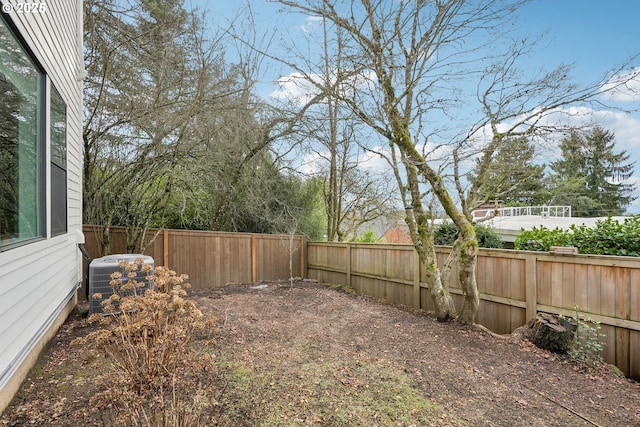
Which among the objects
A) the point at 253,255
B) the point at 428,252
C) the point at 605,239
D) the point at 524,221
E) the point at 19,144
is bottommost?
the point at 253,255

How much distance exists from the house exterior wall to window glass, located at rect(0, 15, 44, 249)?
103 mm

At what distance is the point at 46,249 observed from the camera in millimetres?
2961

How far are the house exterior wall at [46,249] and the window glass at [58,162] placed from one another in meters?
0.13

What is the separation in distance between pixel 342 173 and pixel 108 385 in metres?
8.35

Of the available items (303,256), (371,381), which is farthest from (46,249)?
(303,256)

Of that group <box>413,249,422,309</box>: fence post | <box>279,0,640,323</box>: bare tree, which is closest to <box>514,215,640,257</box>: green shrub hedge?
<box>279,0,640,323</box>: bare tree

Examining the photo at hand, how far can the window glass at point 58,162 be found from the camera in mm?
3225

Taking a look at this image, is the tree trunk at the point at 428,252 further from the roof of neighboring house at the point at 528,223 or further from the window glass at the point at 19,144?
the roof of neighboring house at the point at 528,223

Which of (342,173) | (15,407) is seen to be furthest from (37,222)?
(342,173)

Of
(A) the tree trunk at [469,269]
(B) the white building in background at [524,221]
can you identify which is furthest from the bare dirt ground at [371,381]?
(B) the white building in background at [524,221]

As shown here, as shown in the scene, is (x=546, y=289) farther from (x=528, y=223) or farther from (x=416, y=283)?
(x=528, y=223)

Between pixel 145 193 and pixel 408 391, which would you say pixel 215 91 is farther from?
pixel 408 391

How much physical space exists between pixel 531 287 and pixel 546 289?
6.0 inches

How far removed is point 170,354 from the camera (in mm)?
2480
